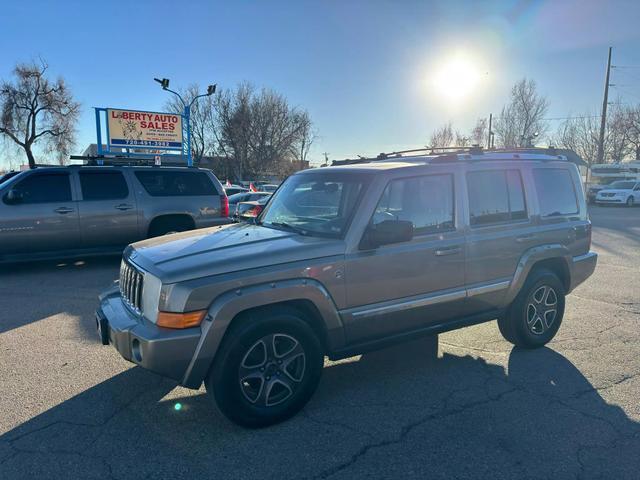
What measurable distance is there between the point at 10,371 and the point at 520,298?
15.8ft

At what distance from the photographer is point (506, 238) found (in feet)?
13.7

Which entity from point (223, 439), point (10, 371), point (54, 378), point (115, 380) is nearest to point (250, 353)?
point (223, 439)

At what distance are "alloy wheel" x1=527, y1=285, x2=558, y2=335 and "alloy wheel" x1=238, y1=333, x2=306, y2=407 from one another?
261cm

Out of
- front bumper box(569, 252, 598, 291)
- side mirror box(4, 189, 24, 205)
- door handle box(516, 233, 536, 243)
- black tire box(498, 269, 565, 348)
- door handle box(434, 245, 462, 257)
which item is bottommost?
black tire box(498, 269, 565, 348)

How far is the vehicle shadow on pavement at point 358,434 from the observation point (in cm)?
268

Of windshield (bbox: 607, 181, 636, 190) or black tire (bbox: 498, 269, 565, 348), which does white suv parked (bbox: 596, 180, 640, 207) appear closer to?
windshield (bbox: 607, 181, 636, 190)

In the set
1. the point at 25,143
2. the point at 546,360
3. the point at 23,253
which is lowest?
the point at 546,360

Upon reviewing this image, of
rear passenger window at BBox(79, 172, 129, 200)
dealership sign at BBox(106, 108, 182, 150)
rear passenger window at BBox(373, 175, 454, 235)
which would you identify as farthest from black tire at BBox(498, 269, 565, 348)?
dealership sign at BBox(106, 108, 182, 150)

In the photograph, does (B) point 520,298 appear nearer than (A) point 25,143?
Yes

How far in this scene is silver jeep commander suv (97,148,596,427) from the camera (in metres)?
2.89

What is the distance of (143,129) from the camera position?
67.7 ft

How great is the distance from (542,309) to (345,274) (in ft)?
8.23

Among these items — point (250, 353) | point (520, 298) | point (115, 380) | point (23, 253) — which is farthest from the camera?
point (23, 253)

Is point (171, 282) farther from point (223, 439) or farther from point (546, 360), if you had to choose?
point (546, 360)
